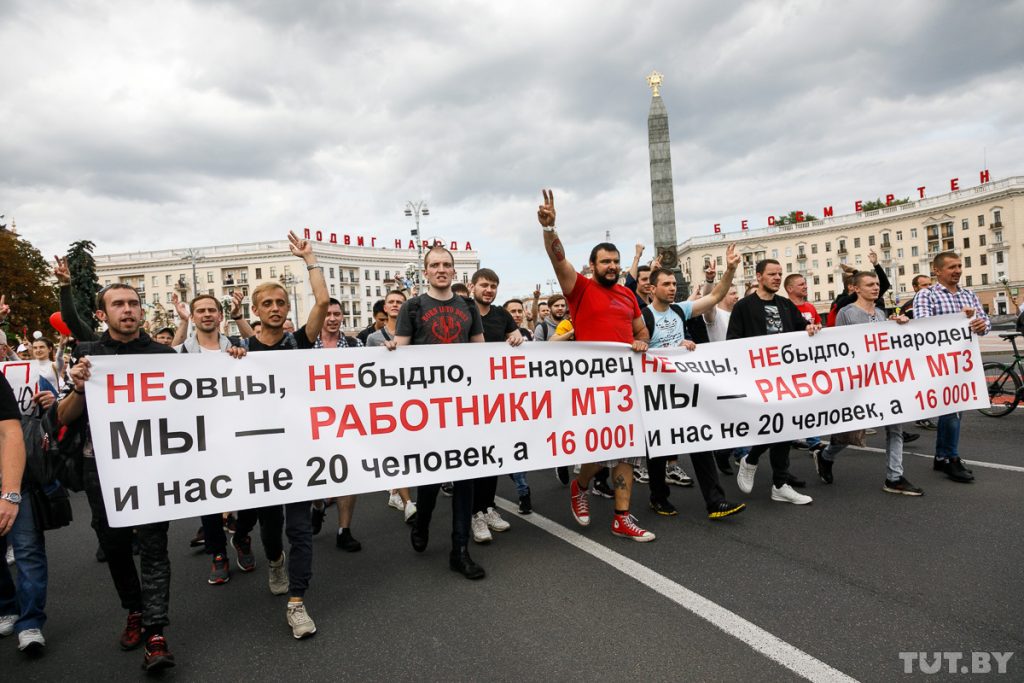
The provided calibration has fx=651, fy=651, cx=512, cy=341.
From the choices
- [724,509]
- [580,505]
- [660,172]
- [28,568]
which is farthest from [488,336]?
[660,172]

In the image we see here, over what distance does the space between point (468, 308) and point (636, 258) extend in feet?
8.69

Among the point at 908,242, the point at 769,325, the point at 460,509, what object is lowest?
the point at 460,509

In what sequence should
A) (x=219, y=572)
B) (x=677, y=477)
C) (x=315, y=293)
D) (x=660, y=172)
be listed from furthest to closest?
(x=660, y=172)
(x=677, y=477)
(x=219, y=572)
(x=315, y=293)

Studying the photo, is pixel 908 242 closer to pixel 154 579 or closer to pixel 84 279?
pixel 84 279

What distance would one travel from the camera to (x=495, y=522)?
5.23 meters

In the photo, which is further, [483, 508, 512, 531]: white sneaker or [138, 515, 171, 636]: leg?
[483, 508, 512, 531]: white sneaker

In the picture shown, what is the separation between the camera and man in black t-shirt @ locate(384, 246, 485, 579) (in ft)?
14.2

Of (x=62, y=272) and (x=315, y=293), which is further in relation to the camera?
(x=315, y=293)

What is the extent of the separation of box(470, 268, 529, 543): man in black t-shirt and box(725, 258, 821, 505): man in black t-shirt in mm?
1921

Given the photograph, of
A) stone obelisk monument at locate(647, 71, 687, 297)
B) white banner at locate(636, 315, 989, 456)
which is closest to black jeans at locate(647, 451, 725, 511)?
white banner at locate(636, 315, 989, 456)

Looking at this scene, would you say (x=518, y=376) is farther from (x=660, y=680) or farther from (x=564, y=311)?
(x=564, y=311)

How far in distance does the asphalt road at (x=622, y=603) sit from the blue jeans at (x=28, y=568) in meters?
0.19

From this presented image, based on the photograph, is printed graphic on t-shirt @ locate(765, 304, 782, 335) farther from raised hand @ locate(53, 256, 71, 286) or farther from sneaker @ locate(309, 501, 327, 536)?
raised hand @ locate(53, 256, 71, 286)

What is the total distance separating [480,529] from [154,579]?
2.27 meters
